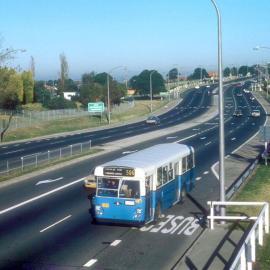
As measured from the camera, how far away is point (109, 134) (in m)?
65.2

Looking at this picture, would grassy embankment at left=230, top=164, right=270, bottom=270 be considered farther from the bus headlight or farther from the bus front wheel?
the bus headlight

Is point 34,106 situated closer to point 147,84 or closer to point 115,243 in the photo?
point 147,84

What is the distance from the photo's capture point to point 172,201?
72.2ft

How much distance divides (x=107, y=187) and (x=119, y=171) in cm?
66

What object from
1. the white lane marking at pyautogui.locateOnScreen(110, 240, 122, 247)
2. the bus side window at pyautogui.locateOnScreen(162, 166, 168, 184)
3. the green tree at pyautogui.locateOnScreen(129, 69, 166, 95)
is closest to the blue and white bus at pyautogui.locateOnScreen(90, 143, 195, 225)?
the bus side window at pyautogui.locateOnScreen(162, 166, 168, 184)

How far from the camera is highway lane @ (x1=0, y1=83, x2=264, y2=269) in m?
15.5

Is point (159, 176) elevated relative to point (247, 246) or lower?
elevated

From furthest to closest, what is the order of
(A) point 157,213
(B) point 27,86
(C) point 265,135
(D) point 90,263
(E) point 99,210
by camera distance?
(B) point 27,86
(C) point 265,135
(A) point 157,213
(E) point 99,210
(D) point 90,263

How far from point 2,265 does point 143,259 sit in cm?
355

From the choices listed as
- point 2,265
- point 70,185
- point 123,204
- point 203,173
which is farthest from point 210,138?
point 2,265

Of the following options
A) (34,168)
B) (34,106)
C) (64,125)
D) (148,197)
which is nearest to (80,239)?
(148,197)

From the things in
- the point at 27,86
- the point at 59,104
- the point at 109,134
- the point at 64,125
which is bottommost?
the point at 64,125

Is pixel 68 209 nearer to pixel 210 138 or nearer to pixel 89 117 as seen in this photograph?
pixel 210 138

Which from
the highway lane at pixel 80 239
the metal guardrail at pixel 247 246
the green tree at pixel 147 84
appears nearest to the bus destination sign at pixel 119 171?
the highway lane at pixel 80 239
